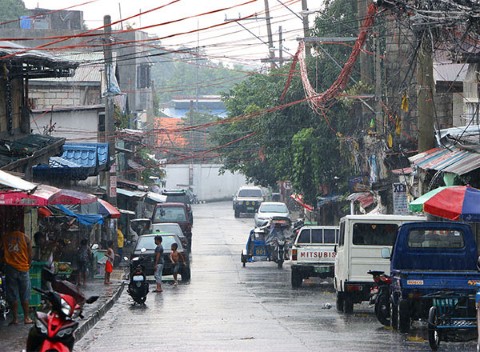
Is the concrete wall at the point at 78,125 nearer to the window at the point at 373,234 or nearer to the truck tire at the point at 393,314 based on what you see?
the window at the point at 373,234

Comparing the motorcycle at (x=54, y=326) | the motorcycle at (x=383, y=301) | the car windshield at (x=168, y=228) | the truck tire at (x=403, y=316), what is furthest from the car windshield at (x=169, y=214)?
the motorcycle at (x=54, y=326)

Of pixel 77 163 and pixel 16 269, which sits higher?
pixel 77 163

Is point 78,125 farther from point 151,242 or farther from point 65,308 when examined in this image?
point 65,308

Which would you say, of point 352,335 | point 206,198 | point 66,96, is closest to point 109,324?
point 352,335

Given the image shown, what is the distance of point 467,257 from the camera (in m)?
18.9

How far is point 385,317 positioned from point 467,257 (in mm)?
1866

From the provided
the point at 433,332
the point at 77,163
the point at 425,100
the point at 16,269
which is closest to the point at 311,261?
the point at 425,100

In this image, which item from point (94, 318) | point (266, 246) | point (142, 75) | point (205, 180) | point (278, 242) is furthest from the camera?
point (205, 180)

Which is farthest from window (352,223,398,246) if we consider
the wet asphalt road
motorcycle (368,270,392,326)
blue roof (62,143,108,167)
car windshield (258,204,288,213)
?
→ car windshield (258,204,288,213)

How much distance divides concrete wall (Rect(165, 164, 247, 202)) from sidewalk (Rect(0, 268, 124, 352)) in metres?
63.7

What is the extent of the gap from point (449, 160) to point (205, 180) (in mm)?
76903

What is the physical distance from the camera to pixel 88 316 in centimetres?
2009

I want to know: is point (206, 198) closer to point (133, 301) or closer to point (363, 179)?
point (363, 179)

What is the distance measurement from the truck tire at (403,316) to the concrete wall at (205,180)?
79896 mm
